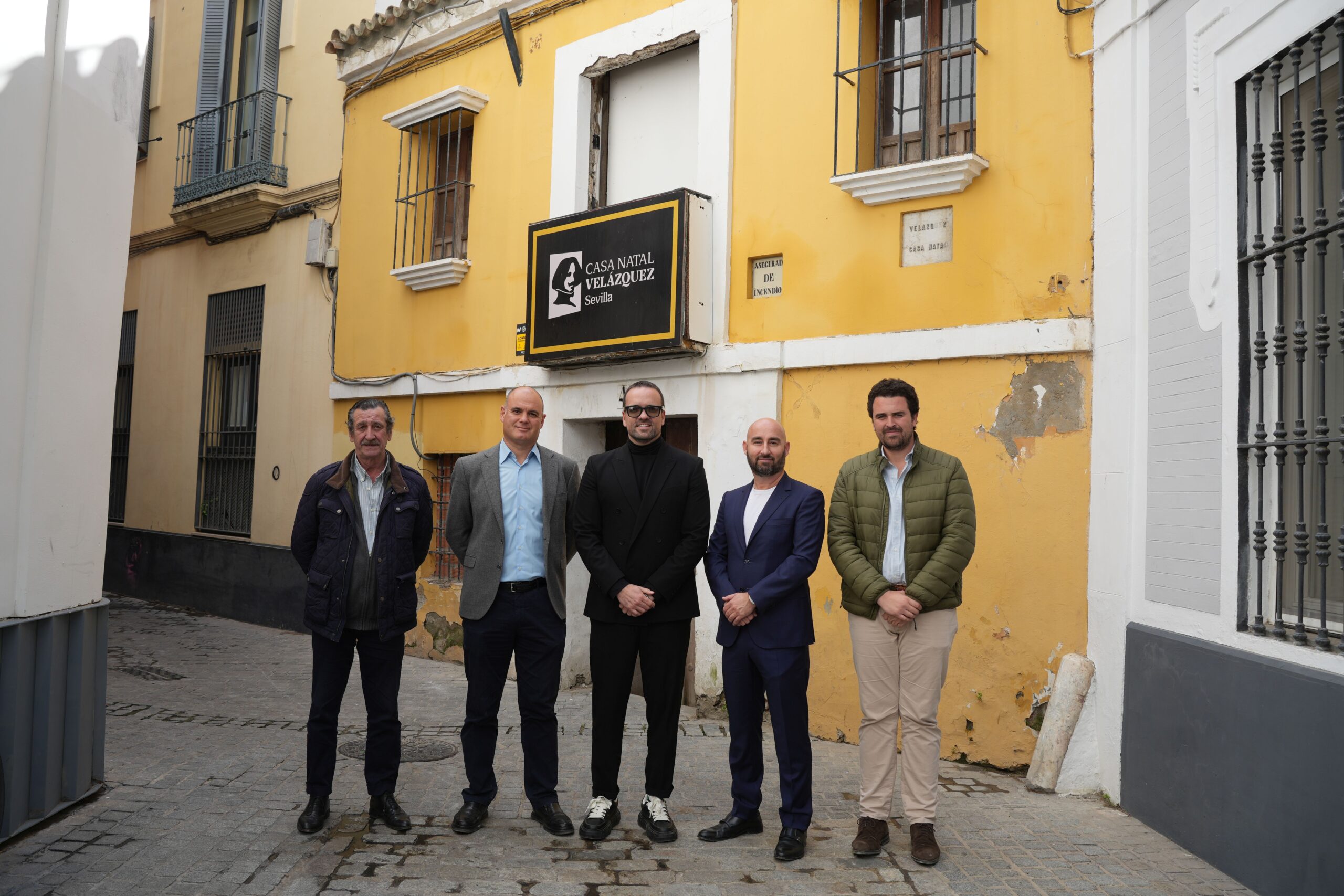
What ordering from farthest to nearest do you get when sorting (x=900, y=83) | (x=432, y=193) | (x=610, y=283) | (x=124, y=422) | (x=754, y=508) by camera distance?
1. (x=124, y=422)
2. (x=432, y=193)
3. (x=610, y=283)
4. (x=900, y=83)
5. (x=754, y=508)

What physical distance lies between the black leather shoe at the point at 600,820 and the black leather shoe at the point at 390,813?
2.58 feet

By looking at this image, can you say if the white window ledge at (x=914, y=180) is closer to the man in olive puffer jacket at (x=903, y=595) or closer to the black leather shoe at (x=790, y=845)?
the man in olive puffer jacket at (x=903, y=595)

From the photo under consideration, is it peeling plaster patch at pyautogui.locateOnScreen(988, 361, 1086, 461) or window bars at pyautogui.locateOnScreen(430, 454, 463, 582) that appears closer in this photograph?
peeling plaster patch at pyautogui.locateOnScreen(988, 361, 1086, 461)

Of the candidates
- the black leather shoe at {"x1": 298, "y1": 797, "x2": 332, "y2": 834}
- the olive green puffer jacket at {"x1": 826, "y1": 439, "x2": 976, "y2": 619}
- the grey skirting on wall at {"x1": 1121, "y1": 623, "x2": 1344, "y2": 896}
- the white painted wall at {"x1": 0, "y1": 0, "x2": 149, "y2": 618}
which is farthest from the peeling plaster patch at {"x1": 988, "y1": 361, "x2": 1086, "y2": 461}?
the white painted wall at {"x1": 0, "y1": 0, "x2": 149, "y2": 618}

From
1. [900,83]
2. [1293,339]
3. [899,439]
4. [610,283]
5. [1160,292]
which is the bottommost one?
[899,439]

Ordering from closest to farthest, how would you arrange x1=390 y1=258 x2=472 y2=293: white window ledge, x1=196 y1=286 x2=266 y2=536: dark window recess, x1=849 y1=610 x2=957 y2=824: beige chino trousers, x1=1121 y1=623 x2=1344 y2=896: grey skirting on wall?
x1=1121 y1=623 x2=1344 y2=896: grey skirting on wall
x1=849 y1=610 x2=957 y2=824: beige chino trousers
x1=390 y1=258 x2=472 y2=293: white window ledge
x1=196 y1=286 x2=266 y2=536: dark window recess

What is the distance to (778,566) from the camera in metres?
4.46

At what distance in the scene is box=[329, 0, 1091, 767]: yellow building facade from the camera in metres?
5.75

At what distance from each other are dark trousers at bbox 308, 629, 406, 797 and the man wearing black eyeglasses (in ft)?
3.00

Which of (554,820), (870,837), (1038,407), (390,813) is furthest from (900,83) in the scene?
(390,813)

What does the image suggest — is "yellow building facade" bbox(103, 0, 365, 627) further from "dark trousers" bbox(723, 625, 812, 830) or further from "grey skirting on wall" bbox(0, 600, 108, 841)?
"dark trousers" bbox(723, 625, 812, 830)

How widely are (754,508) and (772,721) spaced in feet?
3.04

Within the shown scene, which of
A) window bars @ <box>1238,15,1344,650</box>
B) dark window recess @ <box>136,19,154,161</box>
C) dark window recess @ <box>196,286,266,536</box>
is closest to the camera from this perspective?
window bars @ <box>1238,15,1344,650</box>

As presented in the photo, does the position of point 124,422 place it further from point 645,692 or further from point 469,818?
point 645,692
